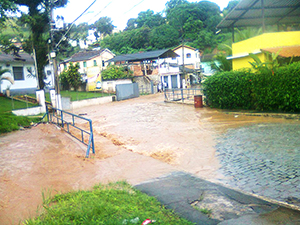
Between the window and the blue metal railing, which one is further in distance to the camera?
the window

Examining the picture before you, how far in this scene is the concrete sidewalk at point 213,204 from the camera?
449cm

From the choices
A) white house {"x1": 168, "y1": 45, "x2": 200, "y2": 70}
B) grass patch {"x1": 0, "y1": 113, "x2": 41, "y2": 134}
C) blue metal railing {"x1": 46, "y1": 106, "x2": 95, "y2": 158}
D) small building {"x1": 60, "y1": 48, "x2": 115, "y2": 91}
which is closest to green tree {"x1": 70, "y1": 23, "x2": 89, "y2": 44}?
blue metal railing {"x1": 46, "y1": 106, "x2": 95, "y2": 158}

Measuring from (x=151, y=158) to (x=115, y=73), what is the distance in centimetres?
3395

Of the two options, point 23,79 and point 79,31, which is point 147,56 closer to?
point 23,79

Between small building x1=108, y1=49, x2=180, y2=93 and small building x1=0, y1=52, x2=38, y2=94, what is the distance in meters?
14.8

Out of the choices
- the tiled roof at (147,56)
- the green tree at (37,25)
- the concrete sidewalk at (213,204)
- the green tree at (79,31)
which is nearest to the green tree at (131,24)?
the tiled roof at (147,56)

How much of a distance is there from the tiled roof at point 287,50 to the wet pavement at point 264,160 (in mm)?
5194

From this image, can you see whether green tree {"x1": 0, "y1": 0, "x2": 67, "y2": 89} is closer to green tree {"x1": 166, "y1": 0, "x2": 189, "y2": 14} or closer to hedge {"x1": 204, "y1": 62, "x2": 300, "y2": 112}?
hedge {"x1": 204, "y1": 62, "x2": 300, "y2": 112}

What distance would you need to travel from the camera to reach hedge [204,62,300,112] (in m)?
14.1

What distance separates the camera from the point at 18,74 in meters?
33.7

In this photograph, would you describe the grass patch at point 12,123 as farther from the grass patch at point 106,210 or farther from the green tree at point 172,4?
the green tree at point 172,4

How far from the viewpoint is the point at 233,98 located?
59.9 ft

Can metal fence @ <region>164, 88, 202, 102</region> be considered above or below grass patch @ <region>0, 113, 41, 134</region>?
above

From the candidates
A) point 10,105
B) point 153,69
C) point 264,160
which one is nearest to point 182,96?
point 10,105
